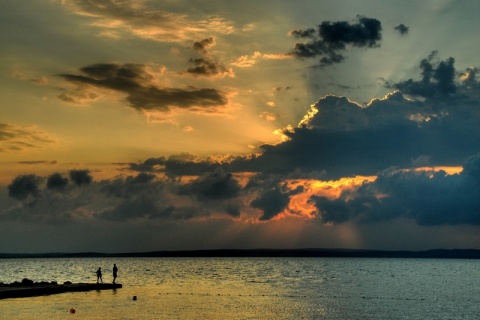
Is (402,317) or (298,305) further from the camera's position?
(298,305)

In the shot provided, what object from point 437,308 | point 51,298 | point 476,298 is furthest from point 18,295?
point 476,298

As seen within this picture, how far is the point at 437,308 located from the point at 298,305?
17706 millimetres

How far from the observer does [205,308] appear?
64312 millimetres

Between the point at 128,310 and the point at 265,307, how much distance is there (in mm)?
16098

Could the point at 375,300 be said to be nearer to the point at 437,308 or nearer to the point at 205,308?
the point at 437,308

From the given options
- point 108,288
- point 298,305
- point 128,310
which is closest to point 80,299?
point 128,310

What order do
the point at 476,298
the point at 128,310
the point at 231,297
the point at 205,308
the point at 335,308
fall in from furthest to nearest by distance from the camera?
the point at 476,298, the point at 231,297, the point at 335,308, the point at 205,308, the point at 128,310

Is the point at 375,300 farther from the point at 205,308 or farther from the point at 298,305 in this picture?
the point at 205,308

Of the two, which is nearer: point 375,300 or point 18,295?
point 18,295

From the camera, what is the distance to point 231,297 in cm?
7975

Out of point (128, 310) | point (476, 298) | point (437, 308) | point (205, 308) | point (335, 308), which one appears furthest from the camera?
point (476, 298)

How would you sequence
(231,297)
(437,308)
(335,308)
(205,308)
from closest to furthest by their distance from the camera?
(205,308)
(335,308)
(437,308)
(231,297)

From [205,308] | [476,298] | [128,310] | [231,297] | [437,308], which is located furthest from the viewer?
[476,298]

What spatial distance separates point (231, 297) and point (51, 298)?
23712mm
